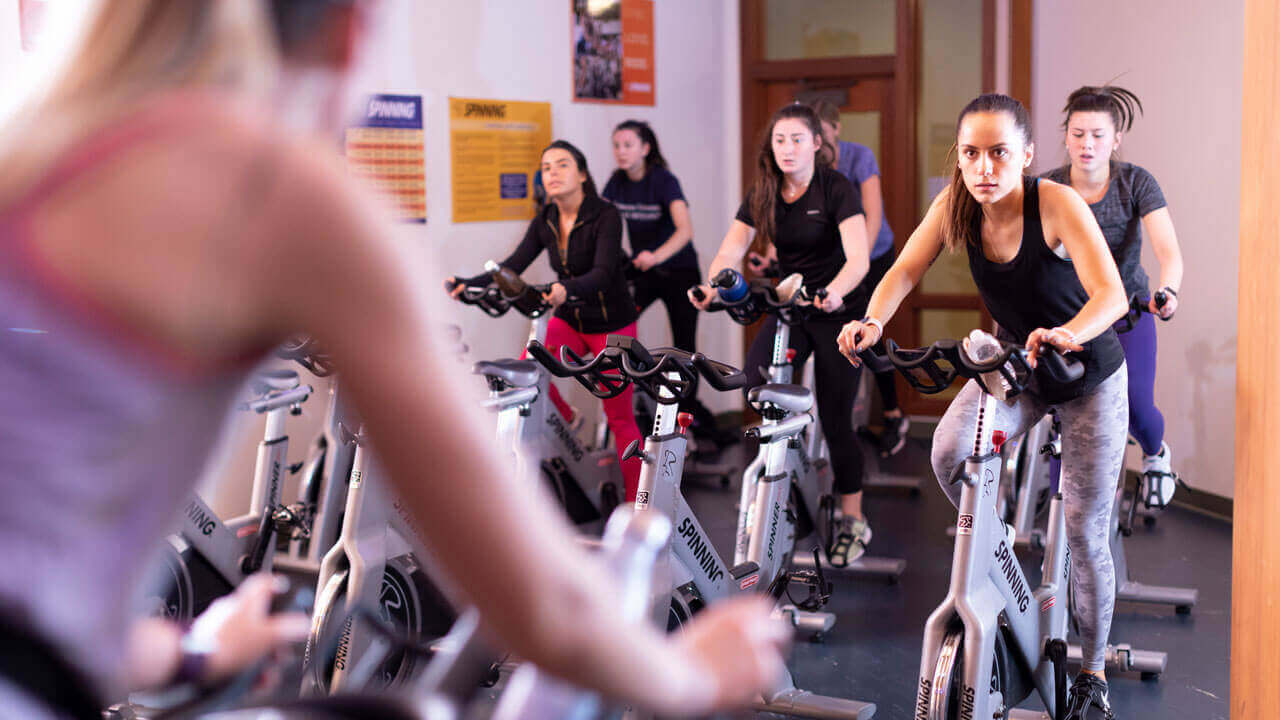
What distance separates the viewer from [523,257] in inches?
207

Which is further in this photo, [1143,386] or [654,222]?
[654,222]

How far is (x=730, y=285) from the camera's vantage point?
161 inches

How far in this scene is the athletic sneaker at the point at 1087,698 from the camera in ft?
10.1

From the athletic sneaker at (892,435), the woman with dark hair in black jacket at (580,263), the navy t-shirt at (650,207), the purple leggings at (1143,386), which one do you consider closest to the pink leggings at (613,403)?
the woman with dark hair in black jacket at (580,263)

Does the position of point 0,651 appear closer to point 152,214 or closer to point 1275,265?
point 152,214

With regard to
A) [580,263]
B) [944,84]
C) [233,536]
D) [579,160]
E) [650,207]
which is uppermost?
[944,84]

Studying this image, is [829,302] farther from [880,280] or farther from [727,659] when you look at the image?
[727,659]

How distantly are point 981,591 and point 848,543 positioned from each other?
1653 millimetres

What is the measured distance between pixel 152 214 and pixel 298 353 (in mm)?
3216

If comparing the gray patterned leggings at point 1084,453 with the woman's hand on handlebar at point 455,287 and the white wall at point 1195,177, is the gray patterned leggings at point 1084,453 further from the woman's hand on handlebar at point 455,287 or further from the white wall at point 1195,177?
the white wall at point 1195,177

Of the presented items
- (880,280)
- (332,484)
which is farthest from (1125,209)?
(332,484)

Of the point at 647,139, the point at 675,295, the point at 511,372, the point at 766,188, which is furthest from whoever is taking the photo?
the point at 675,295

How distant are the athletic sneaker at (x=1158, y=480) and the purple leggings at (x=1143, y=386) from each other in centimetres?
3

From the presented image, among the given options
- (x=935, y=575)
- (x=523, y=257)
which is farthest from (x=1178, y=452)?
(x=523, y=257)
